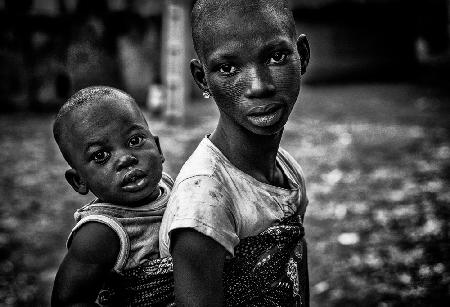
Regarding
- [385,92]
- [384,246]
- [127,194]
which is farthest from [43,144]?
[385,92]

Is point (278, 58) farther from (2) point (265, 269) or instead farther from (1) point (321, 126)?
(1) point (321, 126)

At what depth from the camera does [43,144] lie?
30.5 feet

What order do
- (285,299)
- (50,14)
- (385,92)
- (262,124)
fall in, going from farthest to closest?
1. (385,92)
2. (50,14)
3. (285,299)
4. (262,124)

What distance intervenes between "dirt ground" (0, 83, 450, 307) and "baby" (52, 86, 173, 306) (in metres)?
2.31

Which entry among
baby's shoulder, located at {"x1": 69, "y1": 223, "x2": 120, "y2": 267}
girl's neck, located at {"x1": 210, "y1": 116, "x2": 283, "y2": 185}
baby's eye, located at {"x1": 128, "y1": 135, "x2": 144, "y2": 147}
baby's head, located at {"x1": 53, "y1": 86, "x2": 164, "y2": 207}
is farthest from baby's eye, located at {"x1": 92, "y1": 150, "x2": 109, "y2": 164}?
girl's neck, located at {"x1": 210, "y1": 116, "x2": 283, "y2": 185}

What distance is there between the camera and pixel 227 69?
1.75 metres

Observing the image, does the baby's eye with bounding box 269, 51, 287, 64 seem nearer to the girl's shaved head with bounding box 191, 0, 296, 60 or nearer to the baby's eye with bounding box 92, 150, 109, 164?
the girl's shaved head with bounding box 191, 0, 296, 60

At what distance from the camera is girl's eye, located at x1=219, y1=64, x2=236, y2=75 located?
173cm

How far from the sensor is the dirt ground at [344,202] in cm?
409

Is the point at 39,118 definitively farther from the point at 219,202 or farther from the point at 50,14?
the point at 219,202

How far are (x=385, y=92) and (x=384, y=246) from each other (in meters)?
10.0

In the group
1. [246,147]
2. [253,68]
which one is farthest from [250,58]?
[246,147]

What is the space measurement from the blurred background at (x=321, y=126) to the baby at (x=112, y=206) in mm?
2305

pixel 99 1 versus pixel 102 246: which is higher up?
pixel 102 246
